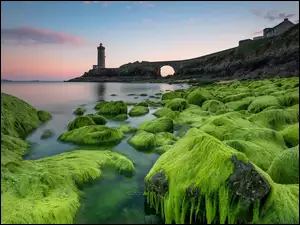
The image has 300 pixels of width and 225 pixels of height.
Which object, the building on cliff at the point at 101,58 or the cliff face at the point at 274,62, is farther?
the building on cliff at the point at 101,58

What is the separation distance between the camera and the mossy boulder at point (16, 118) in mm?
8414

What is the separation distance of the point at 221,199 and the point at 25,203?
2858 mm

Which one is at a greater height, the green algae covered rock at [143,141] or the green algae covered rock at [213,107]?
the green algae covered rock at [213,107]

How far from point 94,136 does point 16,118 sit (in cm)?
384

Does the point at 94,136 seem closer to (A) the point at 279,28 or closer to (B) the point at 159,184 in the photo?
(B) the point at 159,184

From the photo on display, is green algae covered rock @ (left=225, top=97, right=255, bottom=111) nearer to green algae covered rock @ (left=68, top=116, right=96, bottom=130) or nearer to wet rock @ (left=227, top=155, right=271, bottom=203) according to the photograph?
green algae covered rock @ (left=68, top=116, right=96, bottom=130)

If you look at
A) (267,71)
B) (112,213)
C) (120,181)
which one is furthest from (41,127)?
(267,71)

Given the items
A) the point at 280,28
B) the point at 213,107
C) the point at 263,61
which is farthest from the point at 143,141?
the point at 280,28

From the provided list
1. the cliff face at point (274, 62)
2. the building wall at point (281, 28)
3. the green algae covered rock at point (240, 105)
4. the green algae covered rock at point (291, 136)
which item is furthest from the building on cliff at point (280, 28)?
the green algae covered rock at point (291, 136)

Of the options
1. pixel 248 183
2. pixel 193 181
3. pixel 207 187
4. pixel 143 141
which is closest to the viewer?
pixel 248 183

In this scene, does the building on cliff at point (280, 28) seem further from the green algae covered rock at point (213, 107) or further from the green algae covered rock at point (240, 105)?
the green algae covered rock at point (213, 107)

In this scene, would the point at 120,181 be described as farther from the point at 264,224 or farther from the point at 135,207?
the point at 264,224

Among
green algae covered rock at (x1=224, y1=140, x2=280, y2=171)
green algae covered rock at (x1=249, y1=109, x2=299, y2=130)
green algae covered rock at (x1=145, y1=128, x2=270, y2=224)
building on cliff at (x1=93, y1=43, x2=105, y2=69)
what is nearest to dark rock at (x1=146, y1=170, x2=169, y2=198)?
green algae covered rock at (x1=145, y1=128, x2=270, y2=224)

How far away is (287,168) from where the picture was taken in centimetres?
416
